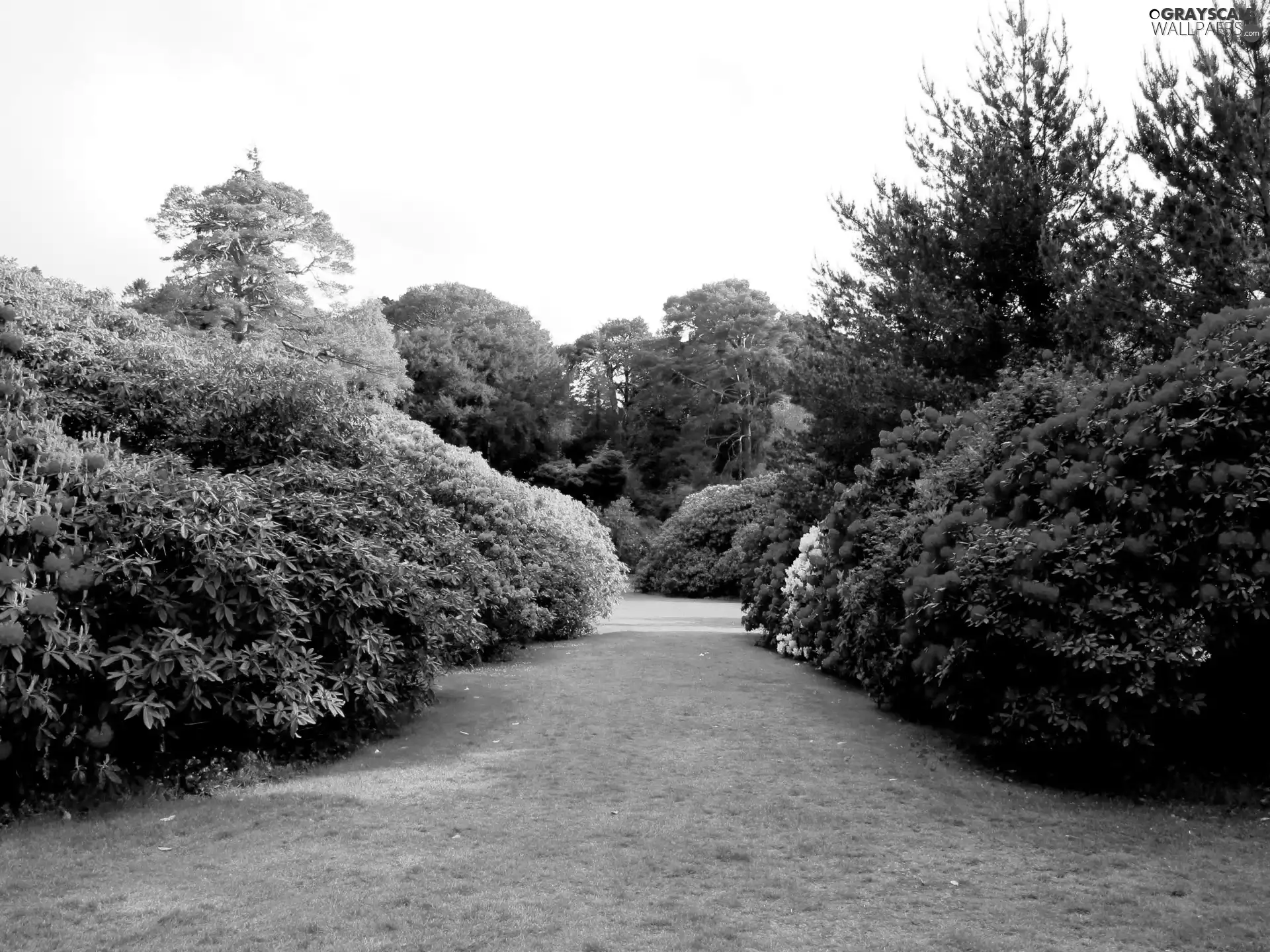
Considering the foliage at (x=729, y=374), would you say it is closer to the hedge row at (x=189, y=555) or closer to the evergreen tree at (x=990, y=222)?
the evergreen tree at (x=990, y=222)

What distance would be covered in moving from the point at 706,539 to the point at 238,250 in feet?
48.0

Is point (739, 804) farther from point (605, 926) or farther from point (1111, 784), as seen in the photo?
point (1111, 784)

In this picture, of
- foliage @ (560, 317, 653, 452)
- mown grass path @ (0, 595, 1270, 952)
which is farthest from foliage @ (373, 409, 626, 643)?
foliage @ (560, 317, 653, 452)

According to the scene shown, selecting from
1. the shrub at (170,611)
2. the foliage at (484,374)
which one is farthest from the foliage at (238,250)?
the shrub at (170,611)

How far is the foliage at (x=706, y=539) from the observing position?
25.2m

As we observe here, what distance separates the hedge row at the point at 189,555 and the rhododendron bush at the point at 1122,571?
11.9ft

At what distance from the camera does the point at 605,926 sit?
12.1ft

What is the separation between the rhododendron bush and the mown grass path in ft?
1.95

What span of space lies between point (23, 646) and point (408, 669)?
2579mm

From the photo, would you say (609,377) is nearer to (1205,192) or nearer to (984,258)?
(984,258)

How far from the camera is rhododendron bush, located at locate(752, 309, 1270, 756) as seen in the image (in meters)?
5.06

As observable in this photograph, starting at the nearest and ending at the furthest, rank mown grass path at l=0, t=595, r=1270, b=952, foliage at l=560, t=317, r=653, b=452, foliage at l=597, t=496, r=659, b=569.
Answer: mown grass path at l=0, t=595, r=1270, b=952 → foliage at l=597, t=496, r=659, b=569 → foliage at l=560, t=317, r=653, b=452

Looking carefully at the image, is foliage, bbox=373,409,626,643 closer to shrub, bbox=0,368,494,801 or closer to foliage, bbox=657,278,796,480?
shrub, bbox=0,368,494,801

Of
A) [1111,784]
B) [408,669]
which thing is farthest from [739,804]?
[408,669]
